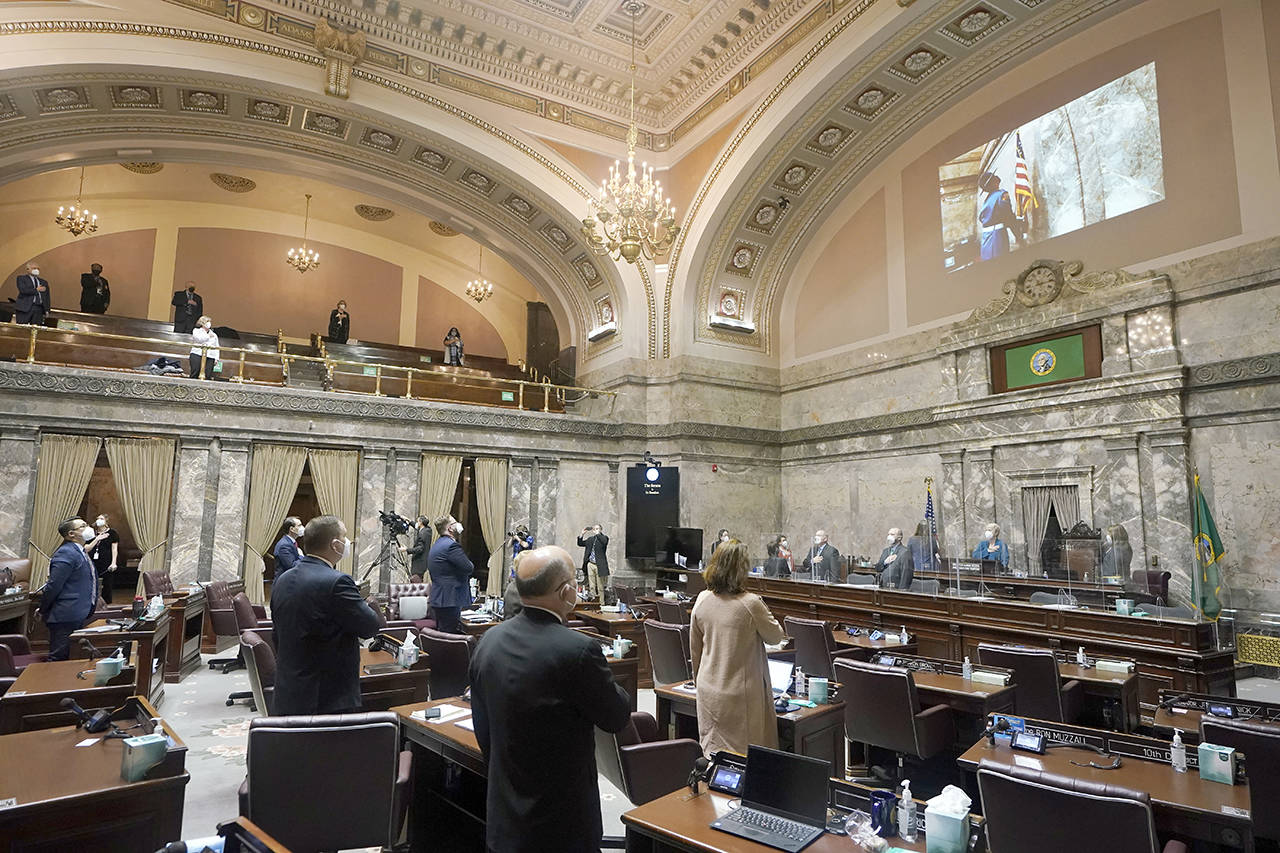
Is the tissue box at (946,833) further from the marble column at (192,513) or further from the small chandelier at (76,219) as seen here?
the small chandelier at (76,219)

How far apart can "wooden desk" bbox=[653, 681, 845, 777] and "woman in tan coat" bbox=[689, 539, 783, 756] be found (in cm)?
31

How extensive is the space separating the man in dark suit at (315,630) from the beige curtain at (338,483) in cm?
889

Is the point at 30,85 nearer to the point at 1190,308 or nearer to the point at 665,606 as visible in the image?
the point at 665,606

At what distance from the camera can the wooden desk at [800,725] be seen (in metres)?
3.71

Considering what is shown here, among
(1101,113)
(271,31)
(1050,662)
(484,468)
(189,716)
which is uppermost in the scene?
(271,31)

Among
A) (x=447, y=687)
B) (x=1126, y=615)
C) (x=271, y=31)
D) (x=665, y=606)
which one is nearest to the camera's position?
(x=447, y=687)

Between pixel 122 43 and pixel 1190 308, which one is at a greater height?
pixel 122 43

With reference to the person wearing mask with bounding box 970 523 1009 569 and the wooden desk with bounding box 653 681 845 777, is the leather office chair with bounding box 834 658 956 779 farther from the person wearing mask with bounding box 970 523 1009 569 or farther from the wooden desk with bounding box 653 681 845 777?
the person wearing mask with bounding box 970 523 1009 569

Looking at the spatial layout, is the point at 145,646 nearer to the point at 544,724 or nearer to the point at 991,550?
the point at 544,724

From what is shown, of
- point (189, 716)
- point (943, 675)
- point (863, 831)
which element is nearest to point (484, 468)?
point (189, 716)

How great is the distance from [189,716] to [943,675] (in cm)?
586

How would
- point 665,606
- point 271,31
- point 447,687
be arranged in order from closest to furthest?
point 447,687, point 665,606, point 271,31

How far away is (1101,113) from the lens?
10.3 metres

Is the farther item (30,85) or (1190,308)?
(30,85)
